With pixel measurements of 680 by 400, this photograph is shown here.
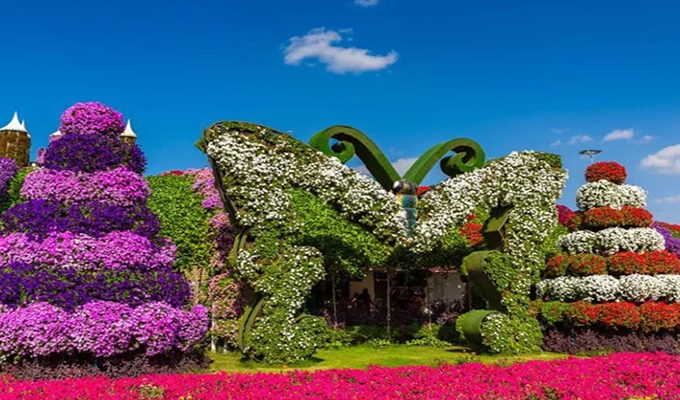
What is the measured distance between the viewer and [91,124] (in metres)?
9.43

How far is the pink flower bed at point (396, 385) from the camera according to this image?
6031mm

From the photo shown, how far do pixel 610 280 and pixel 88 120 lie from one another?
32.8ft

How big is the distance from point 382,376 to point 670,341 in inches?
282

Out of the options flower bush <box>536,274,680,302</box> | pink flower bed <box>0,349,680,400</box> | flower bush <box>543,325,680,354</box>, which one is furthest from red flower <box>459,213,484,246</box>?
pink flower bed <box>0,349,680,400</box>

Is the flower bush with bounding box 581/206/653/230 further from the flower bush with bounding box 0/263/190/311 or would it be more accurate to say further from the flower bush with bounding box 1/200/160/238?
the flower bush with bounding box 1/200/160/238

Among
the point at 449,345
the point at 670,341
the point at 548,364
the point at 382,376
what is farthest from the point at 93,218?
the point at 670,341

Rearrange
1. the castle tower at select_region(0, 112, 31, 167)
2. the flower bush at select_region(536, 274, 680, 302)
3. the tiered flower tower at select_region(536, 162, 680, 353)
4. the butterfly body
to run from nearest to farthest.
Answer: the butterfly body
the tiered flower tower at select_region(536, 162, 680, 353)
the flower bush at select_region(536, 274, 680, 302)
the castle tower at select_region(0, 112, 31, 167)

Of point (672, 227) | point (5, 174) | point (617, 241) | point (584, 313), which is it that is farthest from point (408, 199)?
point (672, 227)

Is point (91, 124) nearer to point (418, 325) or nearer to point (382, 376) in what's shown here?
point (382, 376)

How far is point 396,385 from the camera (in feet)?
21.6

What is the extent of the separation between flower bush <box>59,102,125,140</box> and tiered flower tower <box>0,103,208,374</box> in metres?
0.02

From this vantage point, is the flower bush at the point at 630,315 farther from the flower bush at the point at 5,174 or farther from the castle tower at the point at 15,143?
the castle tower at the point at 15,143

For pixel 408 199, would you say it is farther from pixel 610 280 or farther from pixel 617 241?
pixel 617 241

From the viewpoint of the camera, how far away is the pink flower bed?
19.8 ft
